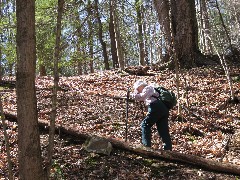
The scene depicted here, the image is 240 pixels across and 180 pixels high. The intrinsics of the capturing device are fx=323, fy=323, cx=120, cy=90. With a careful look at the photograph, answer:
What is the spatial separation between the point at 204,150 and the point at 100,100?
3602 mm

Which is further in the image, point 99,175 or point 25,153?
point 99,175

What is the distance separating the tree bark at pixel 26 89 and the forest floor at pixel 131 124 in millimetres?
1102

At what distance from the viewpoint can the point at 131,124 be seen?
7.28 metres

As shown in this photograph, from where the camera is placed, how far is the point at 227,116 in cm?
767

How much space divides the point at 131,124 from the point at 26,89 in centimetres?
377

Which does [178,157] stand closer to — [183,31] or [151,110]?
[151,110]

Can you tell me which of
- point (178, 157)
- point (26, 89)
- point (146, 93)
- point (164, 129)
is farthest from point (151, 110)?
point (26, 89)

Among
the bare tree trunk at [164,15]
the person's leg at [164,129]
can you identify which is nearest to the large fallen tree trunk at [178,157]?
the person's leg at [164,129]

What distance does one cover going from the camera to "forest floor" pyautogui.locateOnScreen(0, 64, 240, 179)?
16.6ft

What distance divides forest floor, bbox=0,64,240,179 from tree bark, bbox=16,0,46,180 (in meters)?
1.10

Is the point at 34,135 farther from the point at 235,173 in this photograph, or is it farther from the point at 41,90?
the point at 41,90

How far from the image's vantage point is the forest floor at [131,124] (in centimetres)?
506

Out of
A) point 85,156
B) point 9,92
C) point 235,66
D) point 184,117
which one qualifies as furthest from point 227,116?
point 9,92

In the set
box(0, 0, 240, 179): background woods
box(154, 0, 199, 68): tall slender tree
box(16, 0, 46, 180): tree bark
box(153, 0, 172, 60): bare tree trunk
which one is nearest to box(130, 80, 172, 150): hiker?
box(0, 0, 240, 179): background woods
